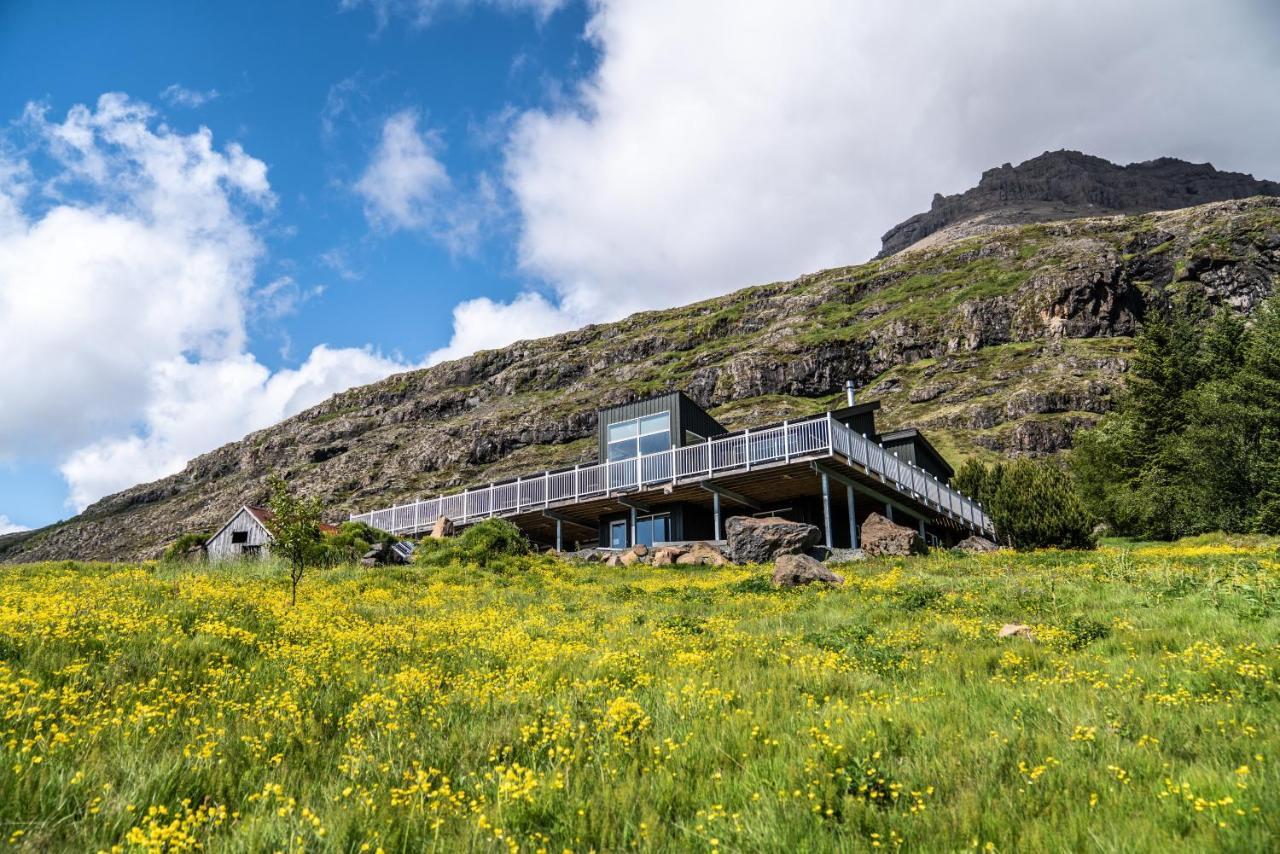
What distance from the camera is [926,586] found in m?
13.5

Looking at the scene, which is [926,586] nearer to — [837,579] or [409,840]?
[837,579]

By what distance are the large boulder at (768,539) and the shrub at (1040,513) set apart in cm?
1263

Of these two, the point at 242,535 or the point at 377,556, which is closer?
the point at 377,556

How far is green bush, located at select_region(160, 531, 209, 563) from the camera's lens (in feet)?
87.8

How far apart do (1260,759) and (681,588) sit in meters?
12.5

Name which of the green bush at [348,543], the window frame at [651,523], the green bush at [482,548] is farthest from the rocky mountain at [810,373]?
the green bush at [482,548]

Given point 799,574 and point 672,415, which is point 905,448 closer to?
point 672,415

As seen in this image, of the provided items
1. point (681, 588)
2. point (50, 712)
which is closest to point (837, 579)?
point (681, 588)

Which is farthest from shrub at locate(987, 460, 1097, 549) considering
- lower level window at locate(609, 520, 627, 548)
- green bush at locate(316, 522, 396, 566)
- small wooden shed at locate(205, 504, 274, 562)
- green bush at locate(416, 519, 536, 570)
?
small wooden shed at locate(205, 504, 274, 562)

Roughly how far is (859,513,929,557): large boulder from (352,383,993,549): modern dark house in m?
1.65

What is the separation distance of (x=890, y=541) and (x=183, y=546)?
92.5 feet

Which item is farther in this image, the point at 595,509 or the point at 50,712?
the point at 595,509

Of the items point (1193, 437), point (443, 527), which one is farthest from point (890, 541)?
point (1193, 437)

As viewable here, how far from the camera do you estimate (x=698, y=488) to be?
27.7 meters
